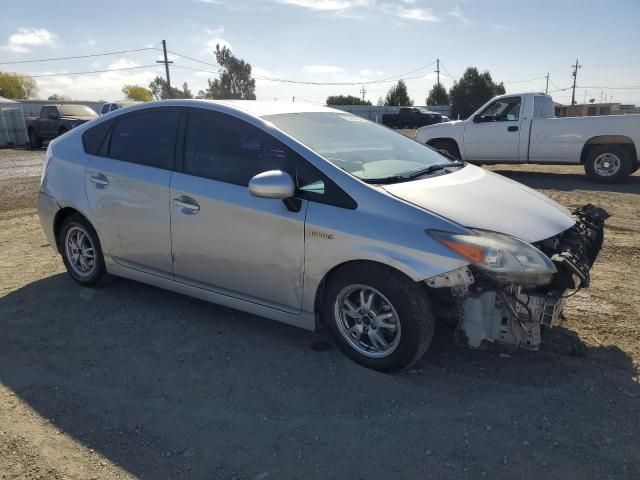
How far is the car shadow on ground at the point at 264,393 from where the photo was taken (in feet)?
8.42

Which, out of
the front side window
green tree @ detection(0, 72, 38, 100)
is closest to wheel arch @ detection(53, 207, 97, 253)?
the front side window

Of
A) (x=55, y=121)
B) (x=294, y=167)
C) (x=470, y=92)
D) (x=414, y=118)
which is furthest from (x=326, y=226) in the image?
(x=470, y=92)

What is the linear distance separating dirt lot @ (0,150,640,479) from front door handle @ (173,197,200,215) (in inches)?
36.5

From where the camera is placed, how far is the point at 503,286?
2.91 metres

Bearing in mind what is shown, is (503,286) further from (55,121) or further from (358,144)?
(55,121)

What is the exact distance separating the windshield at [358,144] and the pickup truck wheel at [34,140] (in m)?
22.3

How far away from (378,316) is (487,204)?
101 cm

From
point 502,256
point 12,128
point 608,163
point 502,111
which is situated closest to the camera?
point 502,256

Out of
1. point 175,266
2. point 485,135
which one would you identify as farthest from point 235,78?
point 175,266

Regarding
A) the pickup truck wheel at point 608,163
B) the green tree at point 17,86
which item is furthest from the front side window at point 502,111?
the green tree at point 17,86

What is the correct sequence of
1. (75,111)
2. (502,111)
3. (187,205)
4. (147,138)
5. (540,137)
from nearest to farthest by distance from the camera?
(187,205) → (147,138) → (540,137) → (502,111) → (75,111)

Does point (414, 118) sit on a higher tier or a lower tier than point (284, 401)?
higher

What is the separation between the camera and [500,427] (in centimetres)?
275

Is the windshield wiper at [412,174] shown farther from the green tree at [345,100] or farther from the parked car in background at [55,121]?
the green tree at [345,100]
